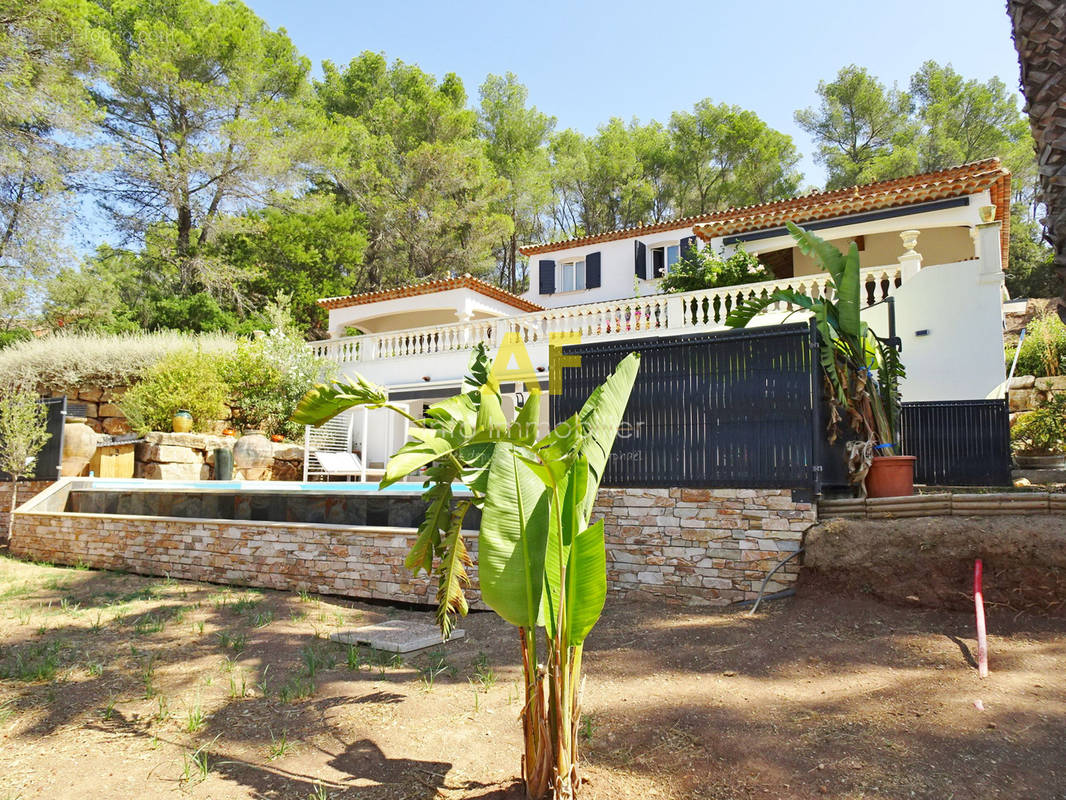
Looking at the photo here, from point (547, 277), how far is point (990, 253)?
15.2m

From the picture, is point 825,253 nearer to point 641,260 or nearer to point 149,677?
point 149,677

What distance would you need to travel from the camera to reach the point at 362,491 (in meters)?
7.68

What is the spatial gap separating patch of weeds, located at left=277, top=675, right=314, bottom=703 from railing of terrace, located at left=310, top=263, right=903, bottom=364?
9265 mm

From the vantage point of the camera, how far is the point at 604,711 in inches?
160

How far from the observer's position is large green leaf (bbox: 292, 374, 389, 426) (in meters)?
3.49

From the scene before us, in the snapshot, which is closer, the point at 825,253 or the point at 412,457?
the point at 412,457

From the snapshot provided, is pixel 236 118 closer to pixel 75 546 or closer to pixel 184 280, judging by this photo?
pixel 184 280

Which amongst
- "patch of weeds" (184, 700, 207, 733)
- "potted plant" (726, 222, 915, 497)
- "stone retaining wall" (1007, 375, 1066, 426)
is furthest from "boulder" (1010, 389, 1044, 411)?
"patch of weeds" (184, 700, 207, 733)

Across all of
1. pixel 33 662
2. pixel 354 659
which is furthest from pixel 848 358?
pixel 33 662

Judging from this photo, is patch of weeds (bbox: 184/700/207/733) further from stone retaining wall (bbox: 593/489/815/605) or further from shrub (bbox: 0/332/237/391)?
shrub (bbox: 0/332/237/391)

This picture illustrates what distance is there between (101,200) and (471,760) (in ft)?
83.0

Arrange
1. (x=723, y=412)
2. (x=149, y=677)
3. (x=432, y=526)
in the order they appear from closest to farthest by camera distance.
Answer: (x=432, y=526) → (x=149, y=677) → (x=723, y=412)

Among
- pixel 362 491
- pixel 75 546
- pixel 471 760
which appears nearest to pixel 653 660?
pixel 471 760

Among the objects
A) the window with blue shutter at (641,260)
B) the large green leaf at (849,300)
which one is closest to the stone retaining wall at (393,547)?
the large green leaf at (849,300)
